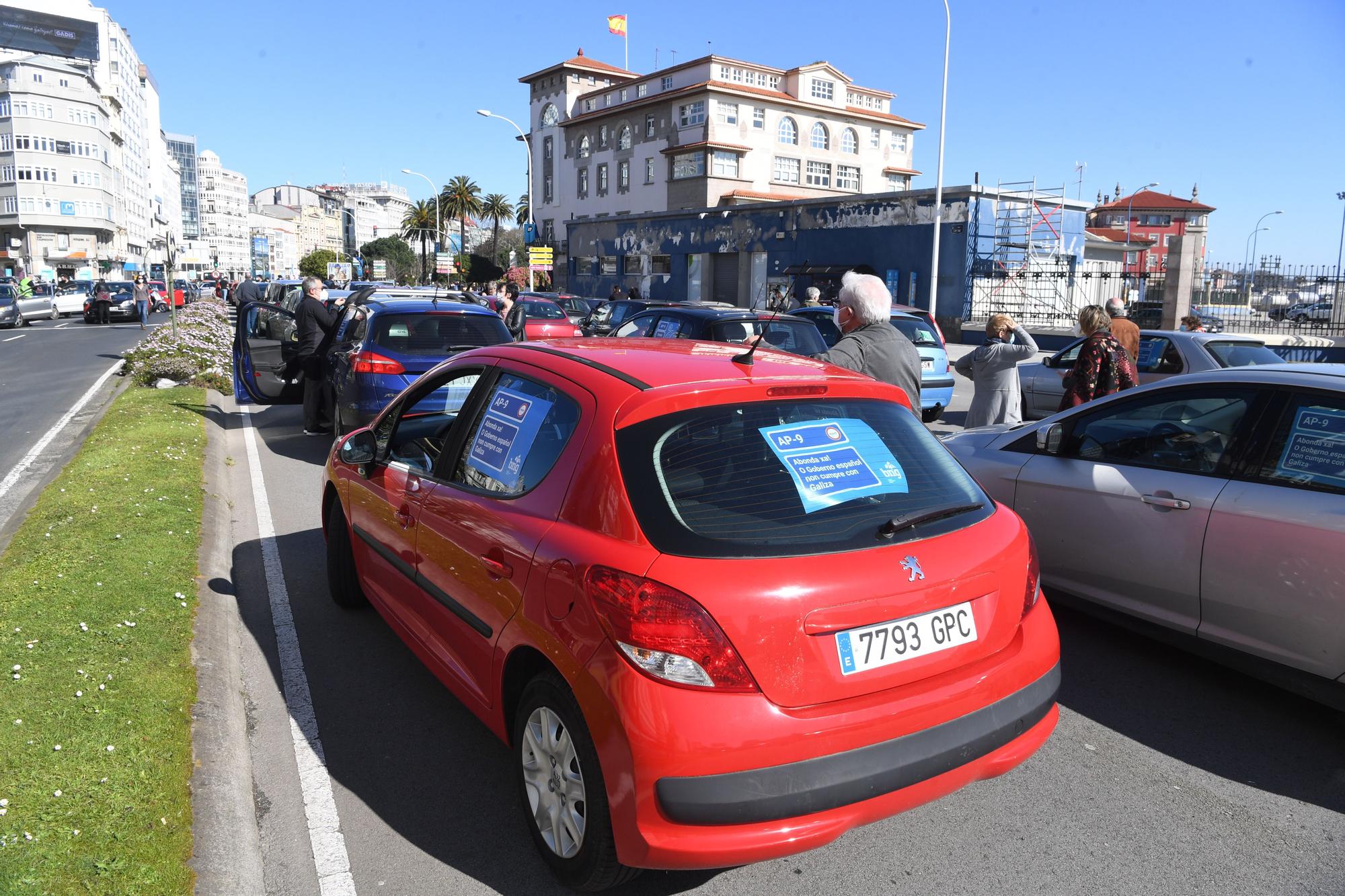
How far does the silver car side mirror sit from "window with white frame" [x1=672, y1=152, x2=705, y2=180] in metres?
54.9

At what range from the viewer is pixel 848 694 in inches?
104

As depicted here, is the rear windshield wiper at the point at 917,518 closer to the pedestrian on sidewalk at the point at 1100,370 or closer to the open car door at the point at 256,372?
the pedestrian on sidewalk at the point at 1100,370

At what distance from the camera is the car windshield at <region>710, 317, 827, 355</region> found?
10594 mm

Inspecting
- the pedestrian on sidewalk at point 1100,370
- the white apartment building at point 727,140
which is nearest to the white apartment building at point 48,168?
the white apartment building at point 727,140

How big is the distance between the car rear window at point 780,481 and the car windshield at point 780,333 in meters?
7.23

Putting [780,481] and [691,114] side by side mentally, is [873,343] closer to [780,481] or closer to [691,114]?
[780,481]

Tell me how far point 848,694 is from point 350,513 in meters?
3.22

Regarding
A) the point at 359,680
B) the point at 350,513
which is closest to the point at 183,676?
the point at 359,680

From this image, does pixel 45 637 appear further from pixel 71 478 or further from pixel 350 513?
pixel 71 478

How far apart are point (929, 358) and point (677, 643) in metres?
11.3

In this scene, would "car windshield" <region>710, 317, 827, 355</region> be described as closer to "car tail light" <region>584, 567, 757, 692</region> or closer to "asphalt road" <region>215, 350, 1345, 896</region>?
"asphalt road" <region>215, 350, 1345, 896</region>

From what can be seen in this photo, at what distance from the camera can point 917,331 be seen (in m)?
14.0

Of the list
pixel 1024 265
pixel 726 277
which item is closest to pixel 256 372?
pixel 1024 265

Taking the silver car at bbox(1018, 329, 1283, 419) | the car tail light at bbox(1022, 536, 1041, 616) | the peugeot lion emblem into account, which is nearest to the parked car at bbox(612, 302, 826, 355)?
the silver car at bbox(1018, 329, 1283, 419)
